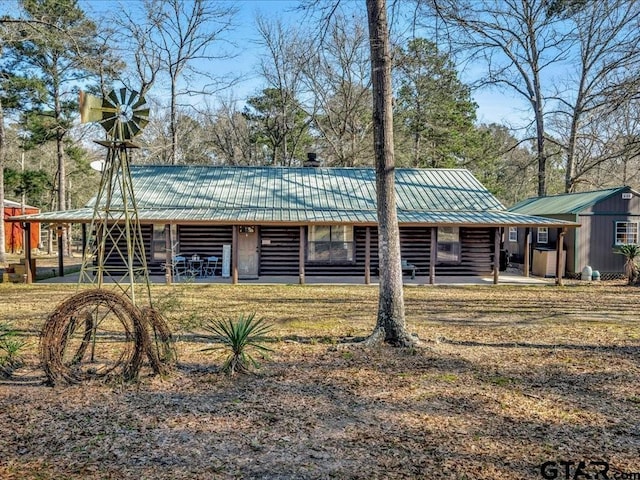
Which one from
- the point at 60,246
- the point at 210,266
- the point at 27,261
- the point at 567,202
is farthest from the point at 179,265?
the point at 567,202

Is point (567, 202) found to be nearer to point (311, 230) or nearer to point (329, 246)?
point (329, 246)

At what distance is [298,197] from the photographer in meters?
18.2

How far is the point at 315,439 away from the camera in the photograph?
4215mm

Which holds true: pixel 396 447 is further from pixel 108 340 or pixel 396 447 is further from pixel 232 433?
pixel 108 340

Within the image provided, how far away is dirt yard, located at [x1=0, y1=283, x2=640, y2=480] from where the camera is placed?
3736 mm

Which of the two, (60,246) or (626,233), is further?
(626,233)

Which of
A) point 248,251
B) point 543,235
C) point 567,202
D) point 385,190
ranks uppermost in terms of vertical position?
point 567,202

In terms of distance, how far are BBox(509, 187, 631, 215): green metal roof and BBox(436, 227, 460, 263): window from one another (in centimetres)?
456

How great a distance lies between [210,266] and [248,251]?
1.54m

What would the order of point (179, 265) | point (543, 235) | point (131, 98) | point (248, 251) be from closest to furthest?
point (131, 98), point (179, 265), point (248, 251), point (543, 235)

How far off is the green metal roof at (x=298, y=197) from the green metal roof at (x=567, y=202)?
2.69 m

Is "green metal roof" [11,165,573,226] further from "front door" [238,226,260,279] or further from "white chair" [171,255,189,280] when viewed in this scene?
"white chair" [171,255,189,280]

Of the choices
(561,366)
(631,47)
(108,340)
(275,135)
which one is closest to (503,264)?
(631,47)

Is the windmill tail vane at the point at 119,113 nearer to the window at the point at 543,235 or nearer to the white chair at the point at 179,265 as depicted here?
the white chair at the point at 179,265
